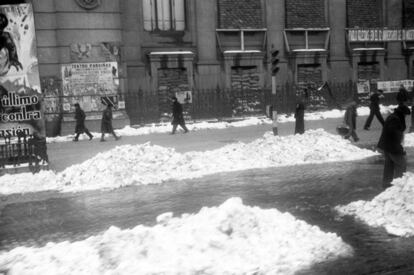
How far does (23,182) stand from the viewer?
1118 centimetres

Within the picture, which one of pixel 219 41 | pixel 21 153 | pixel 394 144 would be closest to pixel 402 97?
pixel 394 144

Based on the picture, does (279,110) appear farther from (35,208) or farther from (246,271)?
(246,271)

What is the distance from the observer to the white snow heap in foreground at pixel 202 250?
529 centimetres

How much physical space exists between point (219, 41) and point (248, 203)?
18470mm

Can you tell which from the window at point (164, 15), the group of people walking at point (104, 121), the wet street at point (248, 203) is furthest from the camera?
the window at point (164, 15)

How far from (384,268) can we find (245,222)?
68.3 inches

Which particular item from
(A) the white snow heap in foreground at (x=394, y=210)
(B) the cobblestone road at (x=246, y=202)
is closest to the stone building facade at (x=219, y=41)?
(B) the cobblestone road at (x=246, y=202)

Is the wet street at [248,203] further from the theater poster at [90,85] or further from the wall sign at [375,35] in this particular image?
the wall sign at [375,35]

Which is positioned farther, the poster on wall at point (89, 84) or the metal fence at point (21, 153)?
the poster on wall at point (89, 84)

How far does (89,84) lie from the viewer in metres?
22.4

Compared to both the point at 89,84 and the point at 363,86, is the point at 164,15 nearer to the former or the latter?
the point at 89,84

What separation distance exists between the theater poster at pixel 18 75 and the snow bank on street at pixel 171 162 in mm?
1431

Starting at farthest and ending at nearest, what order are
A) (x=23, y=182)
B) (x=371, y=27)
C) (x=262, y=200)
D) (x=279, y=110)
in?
1. (x=371, y=27)
2. (x=279, y=110)
3. (x=23, y=182)
4. (x=262, y=200)

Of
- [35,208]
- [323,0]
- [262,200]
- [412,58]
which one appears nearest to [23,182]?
[35,208]
